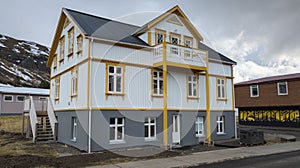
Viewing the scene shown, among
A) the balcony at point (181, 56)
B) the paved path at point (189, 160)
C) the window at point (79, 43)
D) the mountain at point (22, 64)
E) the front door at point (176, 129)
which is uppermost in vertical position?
the mountain at point (22, 64)

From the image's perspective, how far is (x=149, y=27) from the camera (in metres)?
16.9

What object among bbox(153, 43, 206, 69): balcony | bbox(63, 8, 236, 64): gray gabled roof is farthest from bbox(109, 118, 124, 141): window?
bbox(63, 8, 236, 64): gray gabled roof

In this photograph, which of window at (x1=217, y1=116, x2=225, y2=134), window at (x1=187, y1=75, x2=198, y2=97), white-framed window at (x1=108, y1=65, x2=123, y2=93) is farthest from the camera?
window at (x1=217, y1=116, x2=225, y2=134)

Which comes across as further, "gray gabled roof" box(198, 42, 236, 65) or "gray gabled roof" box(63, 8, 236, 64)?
"gray gabled roof" box(198, 42, 236, 65)

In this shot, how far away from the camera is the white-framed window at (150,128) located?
15.3 m

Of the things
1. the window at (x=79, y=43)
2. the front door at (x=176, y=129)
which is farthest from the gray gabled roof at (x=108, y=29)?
the front door at (x=176, y=129)

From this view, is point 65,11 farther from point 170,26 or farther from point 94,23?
point 170,26

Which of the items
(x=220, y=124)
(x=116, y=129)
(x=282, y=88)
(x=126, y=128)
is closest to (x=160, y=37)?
(x=126, y=128)

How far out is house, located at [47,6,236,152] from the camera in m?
14.0

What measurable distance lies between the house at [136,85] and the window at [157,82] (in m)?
0.06

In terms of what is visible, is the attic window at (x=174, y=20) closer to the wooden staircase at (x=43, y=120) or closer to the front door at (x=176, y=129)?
the front door at (x=176, y=129)

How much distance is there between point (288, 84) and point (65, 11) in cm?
2369

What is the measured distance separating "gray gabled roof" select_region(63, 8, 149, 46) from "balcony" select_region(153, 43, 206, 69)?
1.34 m

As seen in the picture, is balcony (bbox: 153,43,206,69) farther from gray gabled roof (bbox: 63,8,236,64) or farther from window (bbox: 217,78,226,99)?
window (bbox: 217,78,226,99)
